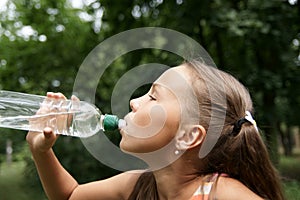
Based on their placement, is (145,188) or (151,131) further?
(145,188)

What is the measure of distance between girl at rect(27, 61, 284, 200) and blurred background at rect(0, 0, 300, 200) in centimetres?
109

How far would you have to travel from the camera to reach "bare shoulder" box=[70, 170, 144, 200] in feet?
5.46

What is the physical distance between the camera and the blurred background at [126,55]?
4.11 meters

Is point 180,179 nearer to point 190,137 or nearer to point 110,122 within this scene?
point 190,137

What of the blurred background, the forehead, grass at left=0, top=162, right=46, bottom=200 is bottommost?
grass at left=0, top=162, right=46, bottom=200

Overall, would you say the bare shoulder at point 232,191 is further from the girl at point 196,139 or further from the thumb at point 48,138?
the thumb at point 48,138

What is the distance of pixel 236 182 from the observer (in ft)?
4.83

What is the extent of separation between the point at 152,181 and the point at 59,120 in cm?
34

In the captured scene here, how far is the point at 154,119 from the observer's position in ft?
4.79

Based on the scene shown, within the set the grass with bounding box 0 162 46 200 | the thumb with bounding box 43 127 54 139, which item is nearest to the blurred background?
the grass with bounding box 0 162 46 200

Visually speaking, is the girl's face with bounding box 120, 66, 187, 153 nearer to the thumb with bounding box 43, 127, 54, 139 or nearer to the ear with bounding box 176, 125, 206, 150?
the ear with bounding box 176, 125, 206, 150

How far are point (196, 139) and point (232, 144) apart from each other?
0.11 m

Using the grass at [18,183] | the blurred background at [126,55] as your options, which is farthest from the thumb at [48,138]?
the grass at [18,183]

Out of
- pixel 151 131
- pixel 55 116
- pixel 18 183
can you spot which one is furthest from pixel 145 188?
pixel 18 183
